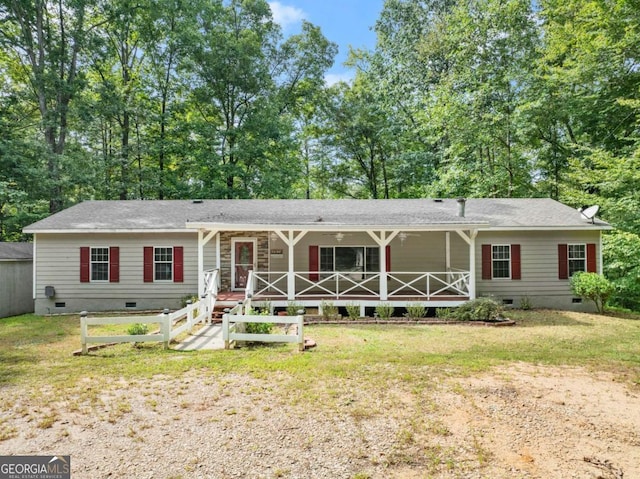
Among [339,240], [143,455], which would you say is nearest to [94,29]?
[339,240]

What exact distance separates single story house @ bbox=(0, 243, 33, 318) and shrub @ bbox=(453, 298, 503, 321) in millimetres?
14921

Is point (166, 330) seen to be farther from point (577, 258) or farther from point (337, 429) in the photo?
point (577, 258)

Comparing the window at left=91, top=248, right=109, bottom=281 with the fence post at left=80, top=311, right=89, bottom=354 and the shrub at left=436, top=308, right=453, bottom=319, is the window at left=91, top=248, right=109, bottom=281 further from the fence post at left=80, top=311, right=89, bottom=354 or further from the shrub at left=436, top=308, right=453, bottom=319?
the shrub at left=436, top=308, right=453, bottom=319

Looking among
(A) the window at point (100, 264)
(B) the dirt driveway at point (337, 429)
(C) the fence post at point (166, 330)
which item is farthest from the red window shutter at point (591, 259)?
(A) the window at point (100, 264)

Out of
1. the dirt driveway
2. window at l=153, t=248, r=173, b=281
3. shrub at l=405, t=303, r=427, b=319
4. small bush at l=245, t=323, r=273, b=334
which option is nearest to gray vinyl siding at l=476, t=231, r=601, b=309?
shrub at l=405, t=303, r=427, b=319

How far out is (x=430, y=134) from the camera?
2217cm

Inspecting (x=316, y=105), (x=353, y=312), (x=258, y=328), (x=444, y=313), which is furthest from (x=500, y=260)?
(x=316, y=105)

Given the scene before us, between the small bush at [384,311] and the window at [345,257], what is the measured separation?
2.60 m

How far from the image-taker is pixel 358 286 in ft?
39.1

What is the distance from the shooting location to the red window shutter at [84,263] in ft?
40.6

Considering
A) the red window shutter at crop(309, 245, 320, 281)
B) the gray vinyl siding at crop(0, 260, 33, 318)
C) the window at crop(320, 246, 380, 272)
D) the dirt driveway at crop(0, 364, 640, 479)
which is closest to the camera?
the dirt driveway at crop(0, 364, 640, 479)

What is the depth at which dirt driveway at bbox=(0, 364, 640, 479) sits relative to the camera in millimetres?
3377

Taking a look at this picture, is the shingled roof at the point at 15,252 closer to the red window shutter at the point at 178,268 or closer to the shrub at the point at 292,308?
the red window shutter at the point at 178,268

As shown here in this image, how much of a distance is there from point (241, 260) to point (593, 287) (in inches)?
469
